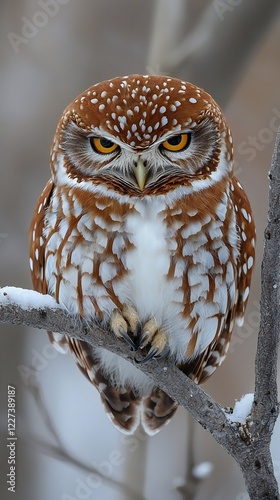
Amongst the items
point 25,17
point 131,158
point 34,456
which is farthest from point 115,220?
point 25,17

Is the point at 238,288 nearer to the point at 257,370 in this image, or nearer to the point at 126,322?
the point at 126,322

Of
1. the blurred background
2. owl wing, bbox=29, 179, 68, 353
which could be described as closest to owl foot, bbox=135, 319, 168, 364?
owl wing, bbox=29, 179, 68, 353

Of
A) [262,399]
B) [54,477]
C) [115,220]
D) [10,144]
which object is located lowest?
[262,399]

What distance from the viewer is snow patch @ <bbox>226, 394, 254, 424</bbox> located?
179cm

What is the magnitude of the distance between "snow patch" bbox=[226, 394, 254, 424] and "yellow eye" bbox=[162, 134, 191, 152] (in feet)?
2.10

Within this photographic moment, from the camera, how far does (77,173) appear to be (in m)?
2.00

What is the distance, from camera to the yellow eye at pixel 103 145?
186 cm

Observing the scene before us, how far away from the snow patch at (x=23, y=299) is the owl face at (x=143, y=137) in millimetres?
360

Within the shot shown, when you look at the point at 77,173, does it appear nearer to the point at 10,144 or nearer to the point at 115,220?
the point at 115,220

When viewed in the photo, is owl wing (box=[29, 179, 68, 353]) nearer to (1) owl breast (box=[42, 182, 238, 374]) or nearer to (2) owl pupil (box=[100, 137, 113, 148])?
(1) owl breast (box=[42, 182, 238, 374])

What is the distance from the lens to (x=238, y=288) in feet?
7.42

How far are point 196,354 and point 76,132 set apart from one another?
0.76m

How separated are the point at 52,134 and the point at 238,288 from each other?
4.09ft

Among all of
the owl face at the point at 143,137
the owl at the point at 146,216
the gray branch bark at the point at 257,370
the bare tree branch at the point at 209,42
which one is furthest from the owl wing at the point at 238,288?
the bare tree branch at the point at 209,42
